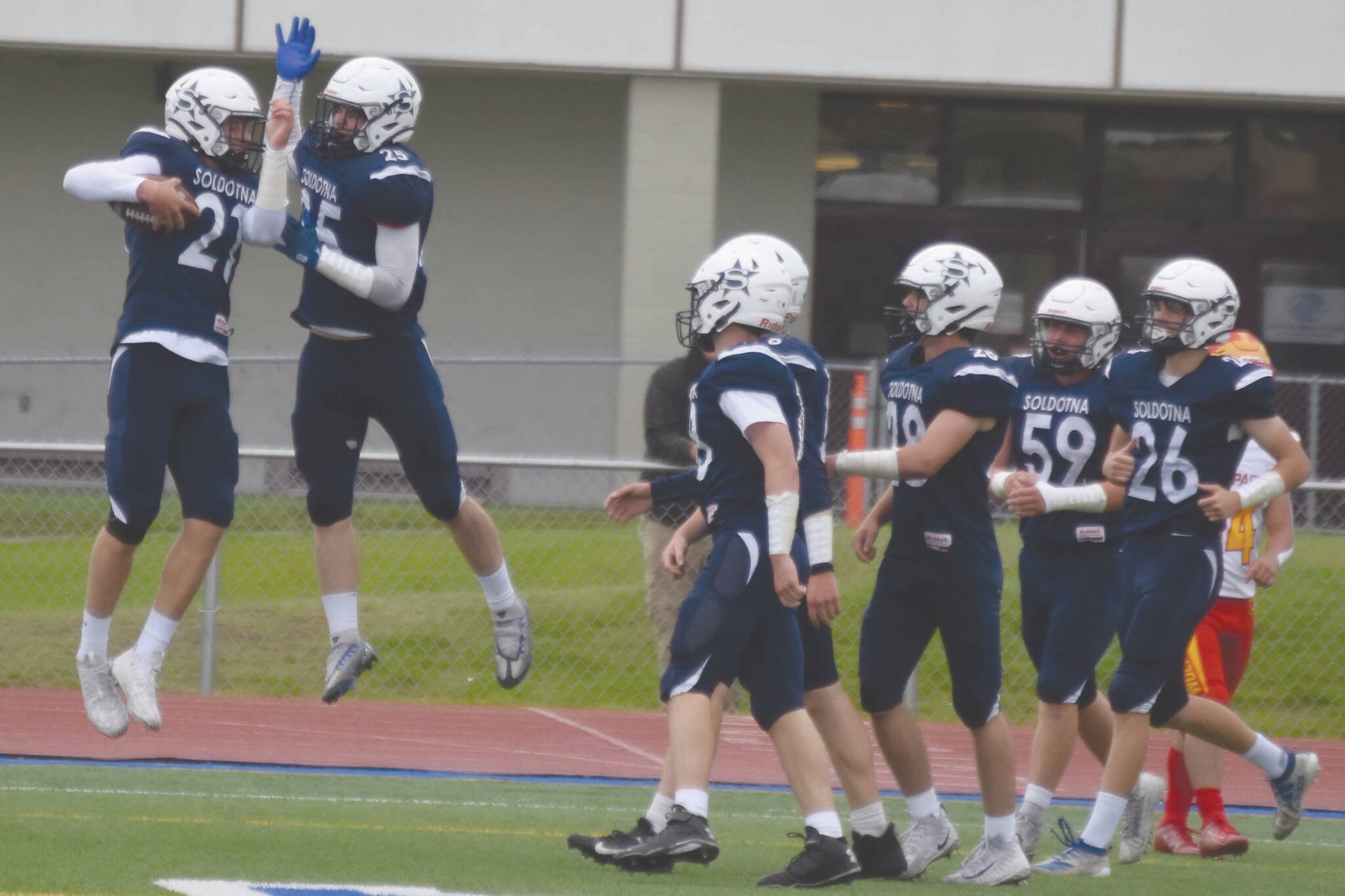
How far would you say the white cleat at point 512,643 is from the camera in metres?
7.11

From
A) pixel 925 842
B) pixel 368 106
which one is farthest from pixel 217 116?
pixel 925 842

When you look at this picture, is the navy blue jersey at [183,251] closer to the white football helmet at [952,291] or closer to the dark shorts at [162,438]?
the dark shorts at [162,438]

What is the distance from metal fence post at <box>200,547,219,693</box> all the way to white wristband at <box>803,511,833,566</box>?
5497 millimetres

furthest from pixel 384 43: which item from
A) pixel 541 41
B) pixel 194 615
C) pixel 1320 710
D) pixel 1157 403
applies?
pixel 1157 403

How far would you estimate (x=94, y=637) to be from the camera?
21.6 ft

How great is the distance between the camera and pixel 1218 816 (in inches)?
287

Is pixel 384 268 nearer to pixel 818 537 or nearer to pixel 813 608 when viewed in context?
pixel 818 537

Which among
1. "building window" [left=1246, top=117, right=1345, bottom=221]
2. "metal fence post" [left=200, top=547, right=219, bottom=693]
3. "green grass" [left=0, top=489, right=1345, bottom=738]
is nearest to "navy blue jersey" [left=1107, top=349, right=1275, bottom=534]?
"green grass" [left=0, top=489, right=1345, bottom=738]

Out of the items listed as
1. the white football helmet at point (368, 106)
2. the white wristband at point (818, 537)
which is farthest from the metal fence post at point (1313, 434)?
the white football helmet at point (368, 106)

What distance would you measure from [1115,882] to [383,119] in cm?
347

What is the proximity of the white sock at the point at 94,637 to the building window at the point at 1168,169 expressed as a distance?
39.1ft

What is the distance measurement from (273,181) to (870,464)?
2.09 metres

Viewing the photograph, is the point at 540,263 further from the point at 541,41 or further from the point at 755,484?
the point at 755,484

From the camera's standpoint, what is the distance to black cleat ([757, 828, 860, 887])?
18.8 feet
